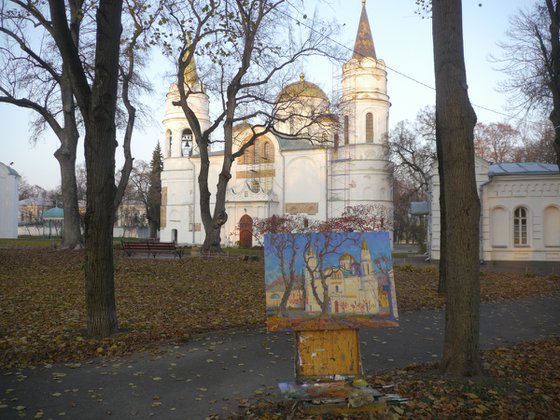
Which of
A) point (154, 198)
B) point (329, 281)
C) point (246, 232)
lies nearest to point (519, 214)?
point (246, 232)

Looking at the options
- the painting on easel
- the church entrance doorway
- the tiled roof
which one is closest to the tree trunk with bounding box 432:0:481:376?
the painting on easel

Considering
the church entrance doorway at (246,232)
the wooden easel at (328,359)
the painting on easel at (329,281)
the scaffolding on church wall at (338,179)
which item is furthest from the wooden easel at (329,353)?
the church entrance doorway at (246,232)

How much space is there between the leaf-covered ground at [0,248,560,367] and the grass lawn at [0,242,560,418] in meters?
0.02

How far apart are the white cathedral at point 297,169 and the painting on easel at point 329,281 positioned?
36359mm

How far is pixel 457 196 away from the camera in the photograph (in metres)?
6.10

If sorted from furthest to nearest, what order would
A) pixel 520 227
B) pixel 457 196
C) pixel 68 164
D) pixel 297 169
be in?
pixel 297 169 → pixel 520 227 → pixel 68 164 → pixel 457 196

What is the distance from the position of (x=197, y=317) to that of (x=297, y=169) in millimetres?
37989

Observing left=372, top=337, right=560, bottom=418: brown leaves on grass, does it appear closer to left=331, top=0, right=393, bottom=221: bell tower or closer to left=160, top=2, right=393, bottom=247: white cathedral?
left=160, top=2, right=393, bottom=247: white cathedral

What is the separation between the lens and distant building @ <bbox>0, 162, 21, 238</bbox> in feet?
183

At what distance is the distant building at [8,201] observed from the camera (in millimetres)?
55719

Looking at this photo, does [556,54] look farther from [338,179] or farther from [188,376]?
[338,179]

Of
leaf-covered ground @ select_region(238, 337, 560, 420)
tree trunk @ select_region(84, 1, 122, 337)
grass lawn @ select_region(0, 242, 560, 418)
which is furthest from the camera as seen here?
tree trunk @ select_region(84, 1, 122, 337)

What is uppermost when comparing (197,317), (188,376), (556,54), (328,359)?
(556,54)

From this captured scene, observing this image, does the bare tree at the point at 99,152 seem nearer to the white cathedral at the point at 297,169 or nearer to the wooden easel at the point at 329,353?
the wooden easel at the point at 329,353
